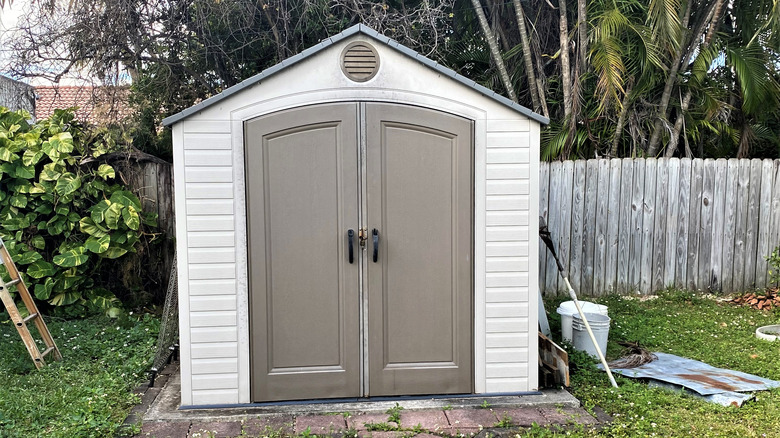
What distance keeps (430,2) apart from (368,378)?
5206 millimetres

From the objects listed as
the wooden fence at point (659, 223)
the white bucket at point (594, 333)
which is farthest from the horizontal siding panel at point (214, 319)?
the wooden fence at point (659, 223)

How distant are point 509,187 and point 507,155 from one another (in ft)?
0.69

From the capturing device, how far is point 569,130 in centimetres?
712

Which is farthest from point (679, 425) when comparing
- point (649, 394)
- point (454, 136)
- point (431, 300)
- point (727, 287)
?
point (727, 287)

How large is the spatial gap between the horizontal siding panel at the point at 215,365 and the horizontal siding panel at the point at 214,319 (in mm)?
229

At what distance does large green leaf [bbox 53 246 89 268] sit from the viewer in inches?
220

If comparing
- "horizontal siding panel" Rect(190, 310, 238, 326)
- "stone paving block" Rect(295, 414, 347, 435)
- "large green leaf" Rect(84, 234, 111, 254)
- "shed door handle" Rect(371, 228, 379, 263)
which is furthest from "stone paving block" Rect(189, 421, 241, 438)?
"large green leaf" Rect(84, 234, 111, 254)

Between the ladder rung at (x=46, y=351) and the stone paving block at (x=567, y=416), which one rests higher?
the ladder rung at (x=46, y=351)

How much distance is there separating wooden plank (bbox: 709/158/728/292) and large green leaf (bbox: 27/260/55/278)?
7313 mm

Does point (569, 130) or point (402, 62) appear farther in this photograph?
point (569, 130)

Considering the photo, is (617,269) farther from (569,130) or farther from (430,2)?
(430,2)

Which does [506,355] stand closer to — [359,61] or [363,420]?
[363,420]

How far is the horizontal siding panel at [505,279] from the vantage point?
382 cm

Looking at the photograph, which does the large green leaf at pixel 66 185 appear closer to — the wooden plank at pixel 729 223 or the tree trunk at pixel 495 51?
the tree trunk at pixel 495 51
